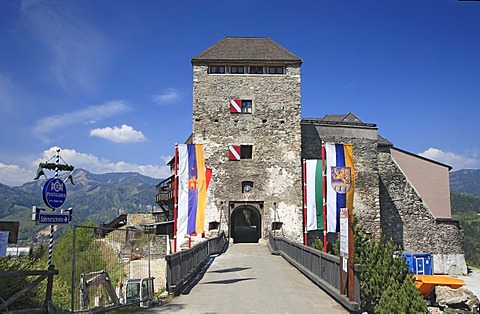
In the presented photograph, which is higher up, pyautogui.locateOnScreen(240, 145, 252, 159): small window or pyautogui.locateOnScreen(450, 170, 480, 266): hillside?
pyautogui.locateOnScreen(240, 145, 252, 159): small window

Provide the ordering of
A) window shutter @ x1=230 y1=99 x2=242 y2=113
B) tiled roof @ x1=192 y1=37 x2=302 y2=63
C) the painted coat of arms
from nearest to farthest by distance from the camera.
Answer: the painted coat of arms, window shutter @ x1=230 y1=99 x2=242 y2=113, tiled roof @ x1=192 y1=37 x2=302 y2=63

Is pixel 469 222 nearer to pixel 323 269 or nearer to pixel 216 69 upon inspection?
pixel 216 69

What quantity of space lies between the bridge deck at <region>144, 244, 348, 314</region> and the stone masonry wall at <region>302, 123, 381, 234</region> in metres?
16.0

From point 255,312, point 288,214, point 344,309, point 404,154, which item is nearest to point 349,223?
point 344,309

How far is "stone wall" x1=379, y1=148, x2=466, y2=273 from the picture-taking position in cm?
2916

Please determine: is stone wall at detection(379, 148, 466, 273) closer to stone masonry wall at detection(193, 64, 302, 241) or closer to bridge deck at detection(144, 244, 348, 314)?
stone masonry wall at detection(193, 64, 302, 241)

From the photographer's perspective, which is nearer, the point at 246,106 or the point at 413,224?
the point at 246,106

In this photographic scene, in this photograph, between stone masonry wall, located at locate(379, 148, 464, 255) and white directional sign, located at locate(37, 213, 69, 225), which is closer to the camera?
white directional sign, located at locate(37, 213, 69, 225)

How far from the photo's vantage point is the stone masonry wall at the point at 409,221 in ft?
96.0

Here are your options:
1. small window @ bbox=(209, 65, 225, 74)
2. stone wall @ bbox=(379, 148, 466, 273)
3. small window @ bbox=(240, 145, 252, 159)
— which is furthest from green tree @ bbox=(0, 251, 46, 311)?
stone wall @ bbox=(379, 148, 466, 273)

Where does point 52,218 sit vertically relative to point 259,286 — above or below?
above

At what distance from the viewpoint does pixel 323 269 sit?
9.56 meters

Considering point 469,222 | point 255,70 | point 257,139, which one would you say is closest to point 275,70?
point 255,70

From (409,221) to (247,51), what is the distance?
51.4 ft
